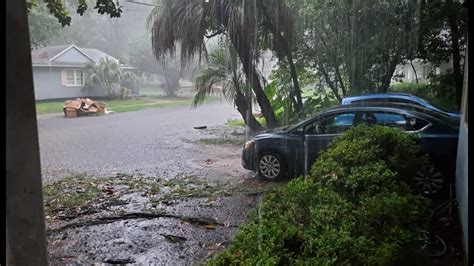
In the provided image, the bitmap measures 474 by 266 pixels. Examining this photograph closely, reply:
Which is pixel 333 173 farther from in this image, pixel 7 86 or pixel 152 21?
pixel 152 21

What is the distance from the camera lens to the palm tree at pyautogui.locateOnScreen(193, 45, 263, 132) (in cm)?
614

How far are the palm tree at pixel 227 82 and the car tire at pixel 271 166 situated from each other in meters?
1.72

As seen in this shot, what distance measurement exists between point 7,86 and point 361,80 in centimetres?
476

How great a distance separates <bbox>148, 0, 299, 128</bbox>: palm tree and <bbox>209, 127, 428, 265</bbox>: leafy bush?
3.08 meters

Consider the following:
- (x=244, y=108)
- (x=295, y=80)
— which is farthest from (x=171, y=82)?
(x=295, y=80)

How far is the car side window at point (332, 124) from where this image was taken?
394 centimetres

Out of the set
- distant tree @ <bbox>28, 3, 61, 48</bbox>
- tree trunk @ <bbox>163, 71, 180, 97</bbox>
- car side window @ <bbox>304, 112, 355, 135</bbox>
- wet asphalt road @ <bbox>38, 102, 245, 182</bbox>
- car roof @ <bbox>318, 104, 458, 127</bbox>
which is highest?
distant tree @ <bbox>28, 3, 61, 48</bbox>

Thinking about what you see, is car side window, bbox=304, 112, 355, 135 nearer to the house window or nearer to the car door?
the car door

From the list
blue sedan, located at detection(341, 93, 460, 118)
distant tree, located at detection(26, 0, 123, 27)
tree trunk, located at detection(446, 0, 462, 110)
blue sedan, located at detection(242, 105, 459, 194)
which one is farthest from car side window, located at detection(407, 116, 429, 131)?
distant tree, located at detection(26, 0, 123, 27)

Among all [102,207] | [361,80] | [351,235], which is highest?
[361,80]

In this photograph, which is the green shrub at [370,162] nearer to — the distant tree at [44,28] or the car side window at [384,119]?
the car side window at [384,119]

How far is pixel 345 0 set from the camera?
5285 mm
